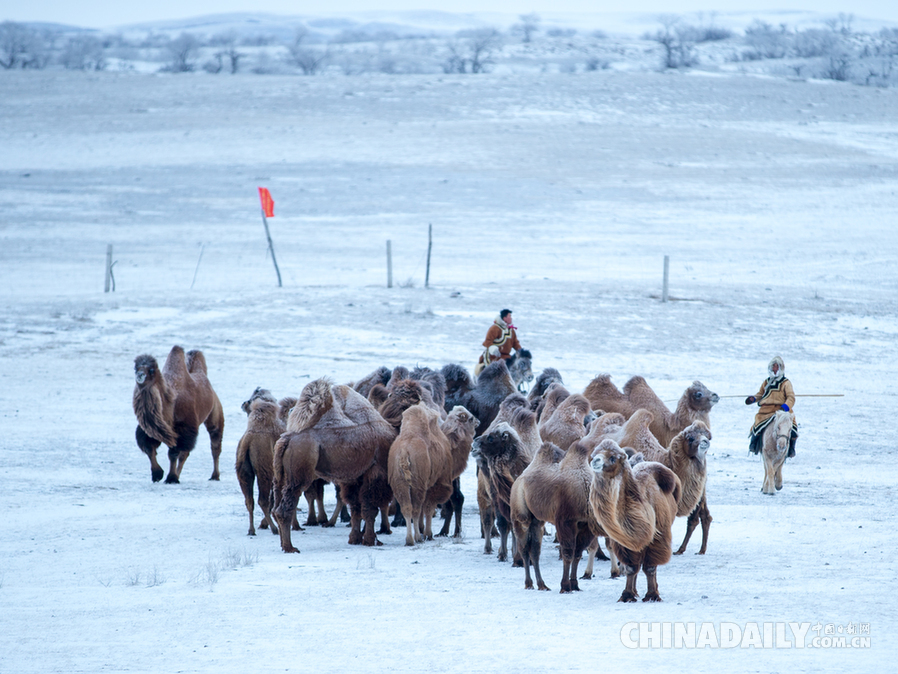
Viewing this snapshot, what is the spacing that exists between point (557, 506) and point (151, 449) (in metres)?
5.79

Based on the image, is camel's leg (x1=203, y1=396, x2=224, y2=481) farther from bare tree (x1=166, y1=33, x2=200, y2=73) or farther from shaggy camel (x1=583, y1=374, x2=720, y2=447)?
bare tree (x1=166, y1=33, x2=200, y2=73)

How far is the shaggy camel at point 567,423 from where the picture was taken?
970cm

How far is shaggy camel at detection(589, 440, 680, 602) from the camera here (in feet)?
22.8

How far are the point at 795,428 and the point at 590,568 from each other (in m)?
4.23

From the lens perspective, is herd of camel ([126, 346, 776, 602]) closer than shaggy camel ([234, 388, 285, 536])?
Yes

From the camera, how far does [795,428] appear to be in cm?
1132

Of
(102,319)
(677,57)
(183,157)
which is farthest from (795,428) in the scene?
(677,57)

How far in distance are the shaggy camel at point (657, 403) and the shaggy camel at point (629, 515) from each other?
3207mm

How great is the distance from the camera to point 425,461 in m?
9.16

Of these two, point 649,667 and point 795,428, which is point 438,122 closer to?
point 795,428

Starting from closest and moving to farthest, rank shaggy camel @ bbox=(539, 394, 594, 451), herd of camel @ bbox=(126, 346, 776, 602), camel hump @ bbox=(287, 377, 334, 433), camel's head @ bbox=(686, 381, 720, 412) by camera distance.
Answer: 1. herd of camel @ bbox=(126, 346, 776, 602)
2. camel hump @ bbox=(287, 377, 334, 433)
3. shaggy camel @ bbox=(539, 394, 594, 451)
4. camel's head @ bbox=(686, 381, 720, 412)

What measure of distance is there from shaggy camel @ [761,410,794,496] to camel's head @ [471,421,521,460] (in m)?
3.72

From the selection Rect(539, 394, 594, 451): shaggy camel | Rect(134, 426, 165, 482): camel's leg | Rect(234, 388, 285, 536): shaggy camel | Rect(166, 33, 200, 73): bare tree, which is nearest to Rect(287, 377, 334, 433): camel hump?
Rect(234, 388, 285, 536): shaggy camel

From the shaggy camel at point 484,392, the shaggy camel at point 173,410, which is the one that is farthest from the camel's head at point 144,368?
the shaggy camel at point 484,392
